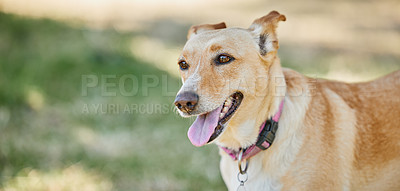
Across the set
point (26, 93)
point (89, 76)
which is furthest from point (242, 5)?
point (26, 93)

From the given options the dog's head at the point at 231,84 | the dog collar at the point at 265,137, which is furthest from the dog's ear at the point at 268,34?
the dog collar at the point at 265,137

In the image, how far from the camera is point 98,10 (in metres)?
10.2

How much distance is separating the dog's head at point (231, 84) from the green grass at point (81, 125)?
1364 millimetres

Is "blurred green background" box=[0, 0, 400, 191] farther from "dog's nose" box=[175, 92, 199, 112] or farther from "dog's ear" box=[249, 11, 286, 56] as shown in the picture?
"dog's ear" box=[249, 11, 286, 56]

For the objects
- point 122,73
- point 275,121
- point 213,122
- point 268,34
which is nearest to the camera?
point 213,122

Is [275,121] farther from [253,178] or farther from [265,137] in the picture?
[253,178]

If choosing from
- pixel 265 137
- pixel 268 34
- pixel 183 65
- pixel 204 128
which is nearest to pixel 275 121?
pixel 265 137

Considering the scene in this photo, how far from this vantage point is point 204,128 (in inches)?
106

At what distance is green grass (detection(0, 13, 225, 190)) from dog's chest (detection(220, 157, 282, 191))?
3.13 ft

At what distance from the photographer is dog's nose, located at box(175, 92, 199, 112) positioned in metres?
2.55

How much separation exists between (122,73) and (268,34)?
4.77 meters

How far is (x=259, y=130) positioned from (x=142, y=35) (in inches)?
282

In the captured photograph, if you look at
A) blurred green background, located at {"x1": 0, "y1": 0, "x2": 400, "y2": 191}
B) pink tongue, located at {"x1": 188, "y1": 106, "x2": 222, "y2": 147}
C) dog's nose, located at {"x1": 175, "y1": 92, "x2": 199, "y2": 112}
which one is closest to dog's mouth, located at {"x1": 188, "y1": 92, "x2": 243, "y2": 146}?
pink tongue, located at {"x1": 188, "y1": 106, "x2": 222, "y2": 147}

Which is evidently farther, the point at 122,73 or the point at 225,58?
the point at 122,73
